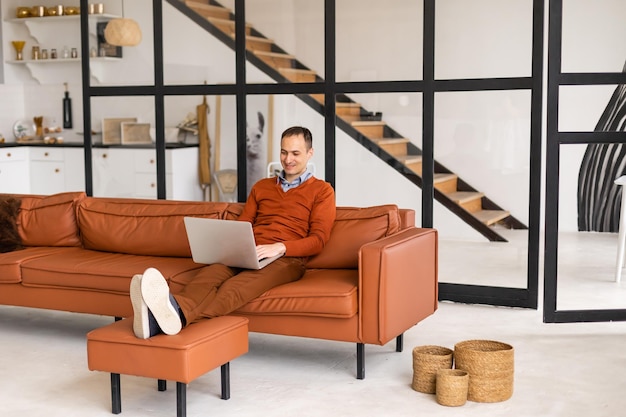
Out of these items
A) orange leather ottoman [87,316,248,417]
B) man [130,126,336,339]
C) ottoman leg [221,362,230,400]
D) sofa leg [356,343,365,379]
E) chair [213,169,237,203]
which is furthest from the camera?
chair [213,169,237,203]

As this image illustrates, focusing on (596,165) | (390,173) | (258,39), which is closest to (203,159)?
(258,39)

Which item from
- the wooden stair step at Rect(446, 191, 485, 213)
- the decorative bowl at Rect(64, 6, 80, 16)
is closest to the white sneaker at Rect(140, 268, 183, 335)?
the wooden stair step at Rect(446, 191, 485, 213)

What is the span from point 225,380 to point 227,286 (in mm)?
453

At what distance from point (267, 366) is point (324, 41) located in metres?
2.25

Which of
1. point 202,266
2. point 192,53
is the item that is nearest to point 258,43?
point 192,53

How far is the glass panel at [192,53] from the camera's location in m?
5.80

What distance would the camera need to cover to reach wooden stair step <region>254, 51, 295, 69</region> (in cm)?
568

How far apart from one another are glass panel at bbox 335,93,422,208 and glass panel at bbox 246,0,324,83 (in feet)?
1.07

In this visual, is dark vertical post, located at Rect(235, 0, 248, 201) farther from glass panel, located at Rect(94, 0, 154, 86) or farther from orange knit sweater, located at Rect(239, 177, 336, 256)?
orange knit sweater, located at Rect(239, 177, 336, 256)

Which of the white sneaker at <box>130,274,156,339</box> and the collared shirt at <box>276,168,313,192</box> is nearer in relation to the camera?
the white sneaker at <box>130,274,156,339</box>

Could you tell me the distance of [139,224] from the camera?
199 inches

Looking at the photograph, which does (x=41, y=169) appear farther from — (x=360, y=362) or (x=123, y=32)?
(x=360, y=362)

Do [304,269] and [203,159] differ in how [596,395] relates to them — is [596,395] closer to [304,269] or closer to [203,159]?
[304,269]

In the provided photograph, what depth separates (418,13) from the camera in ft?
17.6
